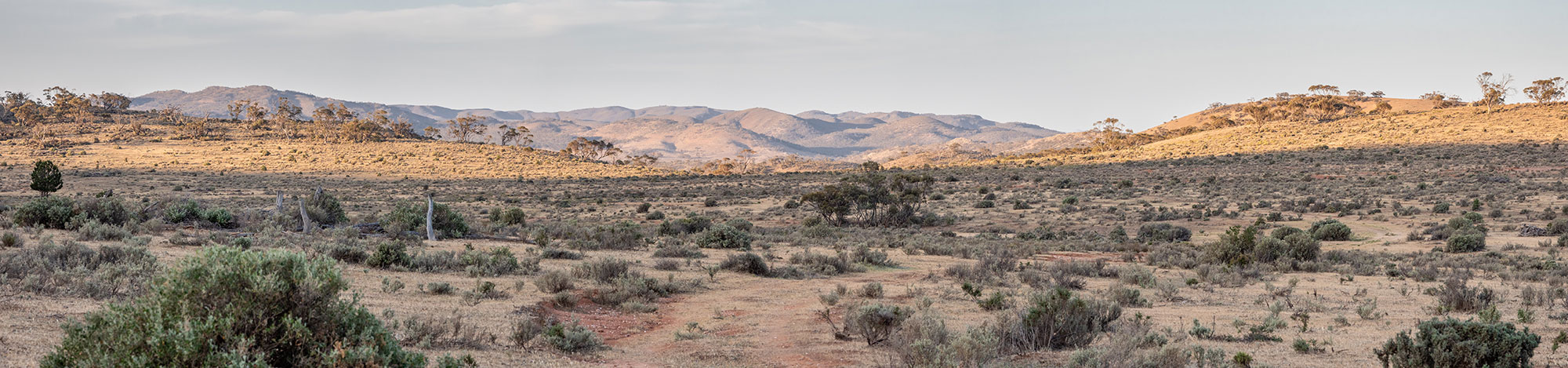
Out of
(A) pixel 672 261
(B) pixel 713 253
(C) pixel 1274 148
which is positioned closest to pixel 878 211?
(B) pixel 713 253

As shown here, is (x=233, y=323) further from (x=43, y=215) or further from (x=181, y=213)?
(x=181, y=213)

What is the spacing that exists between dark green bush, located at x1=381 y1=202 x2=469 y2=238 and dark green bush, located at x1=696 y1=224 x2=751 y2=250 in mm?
5330

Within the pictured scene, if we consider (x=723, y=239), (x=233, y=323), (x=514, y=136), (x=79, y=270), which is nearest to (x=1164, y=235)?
(x=723, y=239)

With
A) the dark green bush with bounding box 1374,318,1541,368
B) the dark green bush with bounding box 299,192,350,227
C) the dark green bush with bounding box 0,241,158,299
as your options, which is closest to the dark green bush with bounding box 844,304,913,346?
the dark green bush with bounding box 1374,318,1541,368

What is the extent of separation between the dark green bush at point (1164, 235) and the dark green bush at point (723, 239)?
11.1 metres

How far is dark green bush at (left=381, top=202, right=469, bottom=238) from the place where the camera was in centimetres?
1927

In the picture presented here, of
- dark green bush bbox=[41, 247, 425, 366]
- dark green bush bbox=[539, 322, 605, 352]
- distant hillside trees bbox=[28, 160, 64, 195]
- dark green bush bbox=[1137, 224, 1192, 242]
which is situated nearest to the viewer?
dark green bush bbox=[41, 247, 425, 366]

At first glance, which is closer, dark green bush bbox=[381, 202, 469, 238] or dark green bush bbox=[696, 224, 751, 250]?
dark green bush bbox=[381, 202, 469, 238]

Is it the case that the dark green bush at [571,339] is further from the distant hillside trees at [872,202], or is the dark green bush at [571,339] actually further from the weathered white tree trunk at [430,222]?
the distant hillside trees at [872,202]

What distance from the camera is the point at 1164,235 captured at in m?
24.7

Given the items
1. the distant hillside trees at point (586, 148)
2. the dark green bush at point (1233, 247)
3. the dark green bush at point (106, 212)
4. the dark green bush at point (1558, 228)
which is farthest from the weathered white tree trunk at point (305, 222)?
the distant hillside trees at point (586, 148)

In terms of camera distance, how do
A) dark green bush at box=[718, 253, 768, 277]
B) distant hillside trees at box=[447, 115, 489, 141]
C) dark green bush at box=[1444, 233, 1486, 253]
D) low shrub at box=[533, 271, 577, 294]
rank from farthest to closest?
distant hillside trees at box=[447, 115, 489, 141] < dark green bush at box=[1444, 233, 1486, 253] < dark green bush at box=[718, 253, 768, 277] < low shrub at box=[533, 271, 577, 294]

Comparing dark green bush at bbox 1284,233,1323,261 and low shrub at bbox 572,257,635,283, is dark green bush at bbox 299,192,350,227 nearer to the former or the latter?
low shrub at bbox 572,257,635,283

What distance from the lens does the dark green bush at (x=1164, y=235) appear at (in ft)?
79.5
